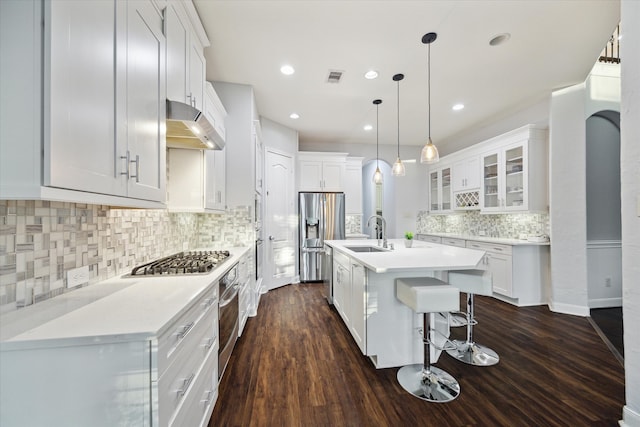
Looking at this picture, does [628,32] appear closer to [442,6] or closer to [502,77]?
[442,6]

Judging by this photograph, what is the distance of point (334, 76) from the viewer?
3.18m

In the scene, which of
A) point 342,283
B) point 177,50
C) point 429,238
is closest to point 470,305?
point 342,283

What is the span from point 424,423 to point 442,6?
9.77 ft

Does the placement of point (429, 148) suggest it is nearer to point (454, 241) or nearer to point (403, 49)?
point (403, 49)

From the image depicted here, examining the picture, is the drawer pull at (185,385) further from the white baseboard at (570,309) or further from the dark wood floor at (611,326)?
the white baseboard at (570,309)

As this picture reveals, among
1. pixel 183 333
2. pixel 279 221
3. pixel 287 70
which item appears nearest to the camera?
pixel 183 333

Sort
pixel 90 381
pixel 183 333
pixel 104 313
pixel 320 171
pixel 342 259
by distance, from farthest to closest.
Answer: pixel 320 171 → pixel 342 259 → pixel 183 333 → pixel 104 313 → pixel 90 381

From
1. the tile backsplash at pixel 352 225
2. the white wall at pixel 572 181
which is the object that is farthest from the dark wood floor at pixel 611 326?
the tile backsplash at pixel 352 225

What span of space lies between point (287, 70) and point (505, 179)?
3.54 metres

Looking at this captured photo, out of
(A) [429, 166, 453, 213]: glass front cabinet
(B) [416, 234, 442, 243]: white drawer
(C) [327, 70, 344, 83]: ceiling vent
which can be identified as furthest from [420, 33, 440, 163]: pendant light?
(B) [416, 234, 442, 243]: white drawer

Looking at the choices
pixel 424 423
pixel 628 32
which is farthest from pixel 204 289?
pixel 628 32

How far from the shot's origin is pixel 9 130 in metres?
0.75

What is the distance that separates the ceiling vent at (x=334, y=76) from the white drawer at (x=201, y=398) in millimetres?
2978

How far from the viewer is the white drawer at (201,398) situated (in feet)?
3.76
